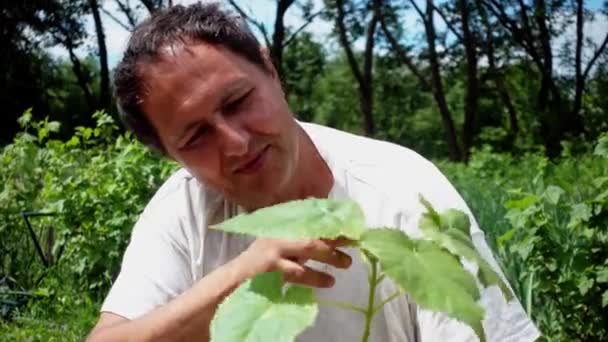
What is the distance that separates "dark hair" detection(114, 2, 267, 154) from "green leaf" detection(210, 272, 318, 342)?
0.64m

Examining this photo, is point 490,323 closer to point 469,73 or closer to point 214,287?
point 214,287

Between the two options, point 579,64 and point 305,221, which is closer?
point 305,221

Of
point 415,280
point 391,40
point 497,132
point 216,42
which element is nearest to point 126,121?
point 216,42

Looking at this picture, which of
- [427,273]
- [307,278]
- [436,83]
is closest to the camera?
[427,273]

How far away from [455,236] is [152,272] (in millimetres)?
836

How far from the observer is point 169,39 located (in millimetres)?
1148

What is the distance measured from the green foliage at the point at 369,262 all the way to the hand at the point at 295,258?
4.0 inches

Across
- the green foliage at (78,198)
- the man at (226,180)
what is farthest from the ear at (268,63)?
the green foliage at (78,198)

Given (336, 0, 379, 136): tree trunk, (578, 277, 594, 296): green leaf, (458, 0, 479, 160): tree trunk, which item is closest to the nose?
(578, 277, 594, 296): green leaf

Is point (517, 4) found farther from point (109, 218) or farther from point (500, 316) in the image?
point (500, 316)

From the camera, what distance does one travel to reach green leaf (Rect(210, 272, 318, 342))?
1.60ft

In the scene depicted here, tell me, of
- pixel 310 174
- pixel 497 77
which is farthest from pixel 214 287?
pixel 497 77

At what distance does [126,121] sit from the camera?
4.31ft

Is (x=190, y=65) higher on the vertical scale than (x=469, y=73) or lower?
lower
